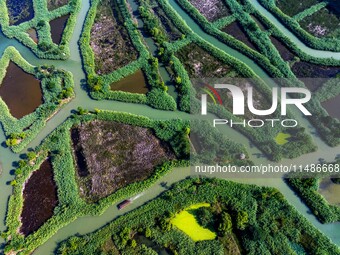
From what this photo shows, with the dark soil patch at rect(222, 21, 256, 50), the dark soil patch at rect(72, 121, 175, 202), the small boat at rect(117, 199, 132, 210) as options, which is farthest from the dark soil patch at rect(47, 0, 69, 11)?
the small boat at rect(117, 199, 132, 210)

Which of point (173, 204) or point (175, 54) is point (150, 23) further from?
point (173, 204)

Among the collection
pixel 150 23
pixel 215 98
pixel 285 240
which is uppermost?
pixel 150 23

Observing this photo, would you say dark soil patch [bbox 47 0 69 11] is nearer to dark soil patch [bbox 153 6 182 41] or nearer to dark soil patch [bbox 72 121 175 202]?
dark soil patch [bbox 153 6 182 41]

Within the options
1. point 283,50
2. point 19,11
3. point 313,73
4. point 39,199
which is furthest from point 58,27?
point 313,73

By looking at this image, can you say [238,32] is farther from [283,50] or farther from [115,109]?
[115,109]

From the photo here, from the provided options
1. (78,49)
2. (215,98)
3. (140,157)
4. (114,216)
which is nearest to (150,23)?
(78,49)

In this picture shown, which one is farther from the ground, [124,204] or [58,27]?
[58,27]
